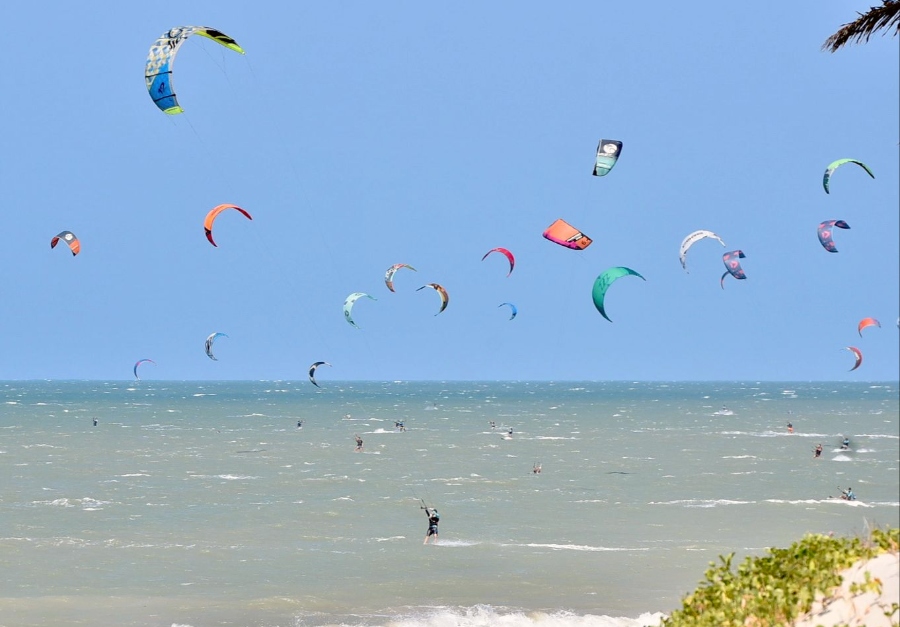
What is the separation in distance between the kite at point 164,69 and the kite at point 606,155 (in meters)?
9.64

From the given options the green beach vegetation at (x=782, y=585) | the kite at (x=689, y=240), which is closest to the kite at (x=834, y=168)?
the kite at (x=689, y=240)

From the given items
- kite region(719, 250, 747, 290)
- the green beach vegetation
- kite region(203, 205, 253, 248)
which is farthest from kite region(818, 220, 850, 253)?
the green beach vegetation

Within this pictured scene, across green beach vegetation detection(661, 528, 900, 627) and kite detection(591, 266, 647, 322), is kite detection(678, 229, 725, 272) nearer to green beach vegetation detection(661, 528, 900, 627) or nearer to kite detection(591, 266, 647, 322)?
kite detection(591, 266, 647, 322)

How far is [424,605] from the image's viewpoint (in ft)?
62.3

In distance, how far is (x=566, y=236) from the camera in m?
25.6

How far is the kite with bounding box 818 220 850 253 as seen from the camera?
1186 inches

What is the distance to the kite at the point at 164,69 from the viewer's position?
18.7 m

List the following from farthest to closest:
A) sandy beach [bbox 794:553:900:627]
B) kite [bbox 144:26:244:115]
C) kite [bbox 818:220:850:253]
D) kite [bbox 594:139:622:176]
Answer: kite [bbox 818:220:850:253] < kite [bbox 594:139:622:176] < kite [bbox 144:26:244:115] < sandy beach [bbox 794:553:900:627]

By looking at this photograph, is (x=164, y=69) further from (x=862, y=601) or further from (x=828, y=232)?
(x=828, y=232)

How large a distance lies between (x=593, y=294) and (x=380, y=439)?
42976 millimetres

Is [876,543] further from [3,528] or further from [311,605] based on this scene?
[3,528]

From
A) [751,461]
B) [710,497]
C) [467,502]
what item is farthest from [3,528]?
[751,461]

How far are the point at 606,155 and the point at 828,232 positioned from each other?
35.5 ft

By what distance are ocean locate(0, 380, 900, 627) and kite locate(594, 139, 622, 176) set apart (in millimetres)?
9360
